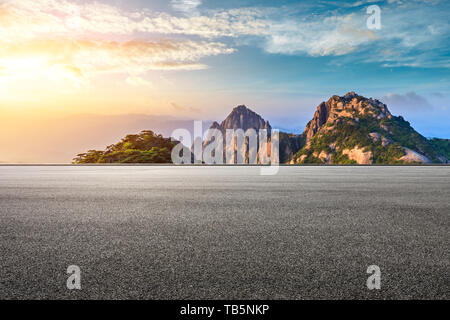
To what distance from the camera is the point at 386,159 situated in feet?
560

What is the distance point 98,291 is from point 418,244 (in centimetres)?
469

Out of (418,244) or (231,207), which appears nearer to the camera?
(418,244)

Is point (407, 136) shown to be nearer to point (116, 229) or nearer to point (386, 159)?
point (386, 159)

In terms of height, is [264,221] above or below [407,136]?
below

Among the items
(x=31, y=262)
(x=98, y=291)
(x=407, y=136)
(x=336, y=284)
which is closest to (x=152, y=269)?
(x=98, y=291)

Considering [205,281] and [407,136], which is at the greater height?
[407,136]

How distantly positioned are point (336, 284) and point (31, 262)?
3753mm
